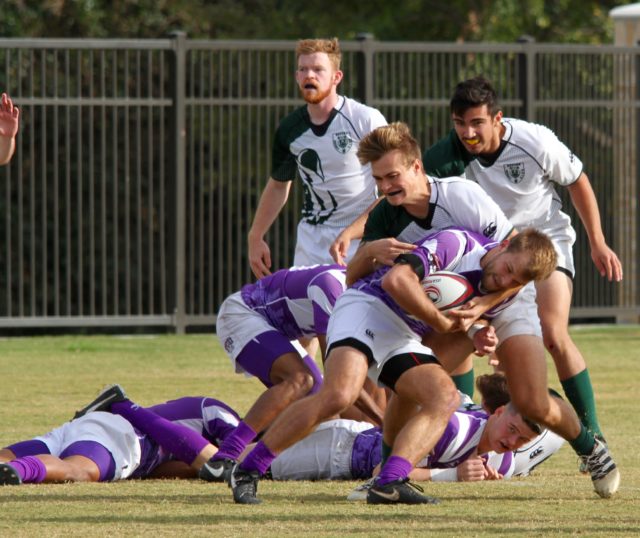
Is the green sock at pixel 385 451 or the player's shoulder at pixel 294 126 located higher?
the player's shoulder at pixel 294 126

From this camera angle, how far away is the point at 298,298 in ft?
26.0

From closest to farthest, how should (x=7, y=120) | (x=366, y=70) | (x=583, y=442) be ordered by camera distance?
1. (x=583, y=442)
2. (x=7, y=120)
3. (x=366, y=70)

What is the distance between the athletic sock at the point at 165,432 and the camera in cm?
777

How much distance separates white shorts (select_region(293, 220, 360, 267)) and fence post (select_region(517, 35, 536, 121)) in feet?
23.4

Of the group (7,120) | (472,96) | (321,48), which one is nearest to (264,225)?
(321,48)

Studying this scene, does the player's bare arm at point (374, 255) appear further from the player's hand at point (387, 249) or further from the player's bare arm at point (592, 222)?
the player's bare arm at point (592, 222)

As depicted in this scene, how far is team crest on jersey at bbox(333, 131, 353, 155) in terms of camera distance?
32.2 ft

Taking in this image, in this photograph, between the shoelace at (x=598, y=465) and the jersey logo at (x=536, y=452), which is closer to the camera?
the shoelace at (x=598, y=465)

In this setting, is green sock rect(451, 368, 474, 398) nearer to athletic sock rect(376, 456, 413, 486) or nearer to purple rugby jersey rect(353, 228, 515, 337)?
purple rugby jersey rect(353, 228, 515, 337)

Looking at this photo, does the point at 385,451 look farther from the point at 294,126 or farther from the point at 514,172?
the point at 294,126

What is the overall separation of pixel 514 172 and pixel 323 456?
185 cm

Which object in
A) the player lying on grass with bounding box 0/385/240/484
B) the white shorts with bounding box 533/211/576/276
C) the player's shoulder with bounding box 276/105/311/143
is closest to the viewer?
the player lying on grass with bounding box 0/385/240/484

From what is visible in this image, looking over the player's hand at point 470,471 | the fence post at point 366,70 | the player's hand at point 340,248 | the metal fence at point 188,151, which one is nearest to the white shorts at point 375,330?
the player's hand at point 470,471

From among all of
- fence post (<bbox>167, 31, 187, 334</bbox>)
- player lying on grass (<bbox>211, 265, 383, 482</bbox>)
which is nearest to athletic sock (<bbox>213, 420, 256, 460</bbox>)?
player lying on grass (<bbox>211, 265, 383, 482</bbox>)
